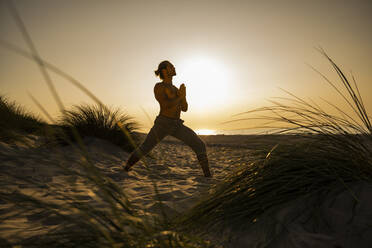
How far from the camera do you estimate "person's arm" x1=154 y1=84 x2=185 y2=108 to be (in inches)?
129

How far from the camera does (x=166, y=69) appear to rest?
11.3 ft

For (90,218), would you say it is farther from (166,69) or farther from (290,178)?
(166,69)

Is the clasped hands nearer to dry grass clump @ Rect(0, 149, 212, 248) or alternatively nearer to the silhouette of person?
the silhouette of person

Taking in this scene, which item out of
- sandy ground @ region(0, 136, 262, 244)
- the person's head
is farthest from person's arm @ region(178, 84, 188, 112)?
sandy ground @ region(0, 136, 262, 244)

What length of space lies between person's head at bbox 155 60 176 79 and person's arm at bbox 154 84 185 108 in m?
0.23

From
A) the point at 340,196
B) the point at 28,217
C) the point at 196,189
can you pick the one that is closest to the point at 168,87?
the point at 196,189

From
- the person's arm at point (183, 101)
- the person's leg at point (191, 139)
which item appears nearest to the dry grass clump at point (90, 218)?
the person's leg at point (191, 139)

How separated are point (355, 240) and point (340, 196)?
282mm

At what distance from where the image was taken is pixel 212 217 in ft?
4.08

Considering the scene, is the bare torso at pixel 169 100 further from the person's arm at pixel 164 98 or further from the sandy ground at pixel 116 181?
the sandy ground at pixel 116 181

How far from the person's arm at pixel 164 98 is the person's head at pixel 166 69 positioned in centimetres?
23

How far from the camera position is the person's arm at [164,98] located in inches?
129

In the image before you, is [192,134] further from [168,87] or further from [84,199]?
[84,199]

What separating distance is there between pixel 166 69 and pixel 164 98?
491 millimetres
